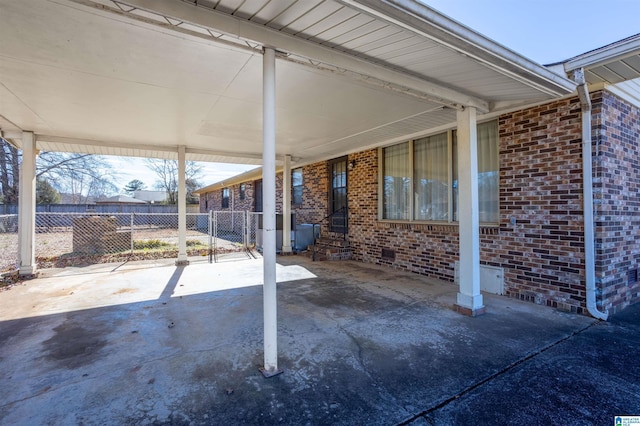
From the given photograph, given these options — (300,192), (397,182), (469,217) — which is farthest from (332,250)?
(469,217)

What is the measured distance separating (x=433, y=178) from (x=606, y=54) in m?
3.13

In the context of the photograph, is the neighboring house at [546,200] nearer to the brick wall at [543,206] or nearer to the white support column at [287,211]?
the brick wall at [543,206]

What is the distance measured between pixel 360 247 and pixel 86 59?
6270 mm

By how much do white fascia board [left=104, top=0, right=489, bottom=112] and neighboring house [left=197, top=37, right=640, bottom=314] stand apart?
64.1 inches

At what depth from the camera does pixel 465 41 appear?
2.58 meters

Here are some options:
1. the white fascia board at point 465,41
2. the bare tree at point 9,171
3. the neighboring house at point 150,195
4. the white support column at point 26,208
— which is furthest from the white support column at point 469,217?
the neighboring house at point 150,195

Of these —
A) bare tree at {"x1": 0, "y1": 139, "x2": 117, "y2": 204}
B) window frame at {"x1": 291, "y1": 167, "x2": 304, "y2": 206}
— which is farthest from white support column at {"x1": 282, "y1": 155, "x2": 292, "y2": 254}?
bare tree at {"x1": 0, "y1": 139, "x2": 117, "y2": 204}

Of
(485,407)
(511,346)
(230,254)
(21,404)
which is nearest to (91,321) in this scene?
(21,404)

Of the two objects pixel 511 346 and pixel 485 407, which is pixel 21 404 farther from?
pixel 511 346

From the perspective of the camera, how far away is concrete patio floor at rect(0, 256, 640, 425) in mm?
2055

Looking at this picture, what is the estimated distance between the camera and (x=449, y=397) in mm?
2195

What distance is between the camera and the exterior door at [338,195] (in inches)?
335

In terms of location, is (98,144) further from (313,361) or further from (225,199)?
(225,199)

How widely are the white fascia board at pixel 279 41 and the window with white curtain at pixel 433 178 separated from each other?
191 cm
